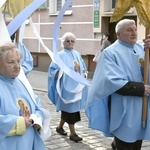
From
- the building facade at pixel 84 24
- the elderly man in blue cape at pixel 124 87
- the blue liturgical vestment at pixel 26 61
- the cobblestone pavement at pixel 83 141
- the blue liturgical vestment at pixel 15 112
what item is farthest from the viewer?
the building facade at pixel 84 24

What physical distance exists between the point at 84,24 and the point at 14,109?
1209cm

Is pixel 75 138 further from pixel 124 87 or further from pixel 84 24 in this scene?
pixel 84 24

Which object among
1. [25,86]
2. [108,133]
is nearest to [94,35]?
[108,133]

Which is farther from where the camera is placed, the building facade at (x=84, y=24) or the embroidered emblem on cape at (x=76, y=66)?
the building facade at (x=84, y=24)

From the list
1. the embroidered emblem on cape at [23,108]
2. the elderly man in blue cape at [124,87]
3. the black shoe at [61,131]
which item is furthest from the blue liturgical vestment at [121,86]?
the black shoe at [61,131]

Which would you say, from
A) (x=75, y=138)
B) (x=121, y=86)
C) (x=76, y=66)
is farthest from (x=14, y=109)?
(x=76, y=66)

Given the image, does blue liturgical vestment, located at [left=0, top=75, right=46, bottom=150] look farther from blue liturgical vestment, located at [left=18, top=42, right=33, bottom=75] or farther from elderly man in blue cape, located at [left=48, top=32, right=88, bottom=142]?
elderly man in blue cape, located at [left=48, top=32, right=88, bottom=142]

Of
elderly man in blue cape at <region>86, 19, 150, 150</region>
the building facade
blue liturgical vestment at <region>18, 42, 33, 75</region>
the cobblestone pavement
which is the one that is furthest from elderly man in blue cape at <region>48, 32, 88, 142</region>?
the building facade

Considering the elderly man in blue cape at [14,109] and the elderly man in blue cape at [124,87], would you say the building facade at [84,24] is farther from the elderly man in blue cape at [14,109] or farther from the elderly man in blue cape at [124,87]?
the elderly man in blue cape at [14,109]

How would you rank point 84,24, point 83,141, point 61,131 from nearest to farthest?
point 83,141 < point 61,131 < point 84,24

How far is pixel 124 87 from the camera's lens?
13.7 feet

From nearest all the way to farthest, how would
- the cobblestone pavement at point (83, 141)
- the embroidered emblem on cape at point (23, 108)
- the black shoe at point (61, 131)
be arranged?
the embroidered emblem on cape at point (23, 108) → the cobblestone pavement at point (83, 141) → the black shoe at point (61, 131)

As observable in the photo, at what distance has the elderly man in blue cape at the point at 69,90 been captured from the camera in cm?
624

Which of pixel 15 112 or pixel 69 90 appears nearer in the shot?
pixel 15 112
